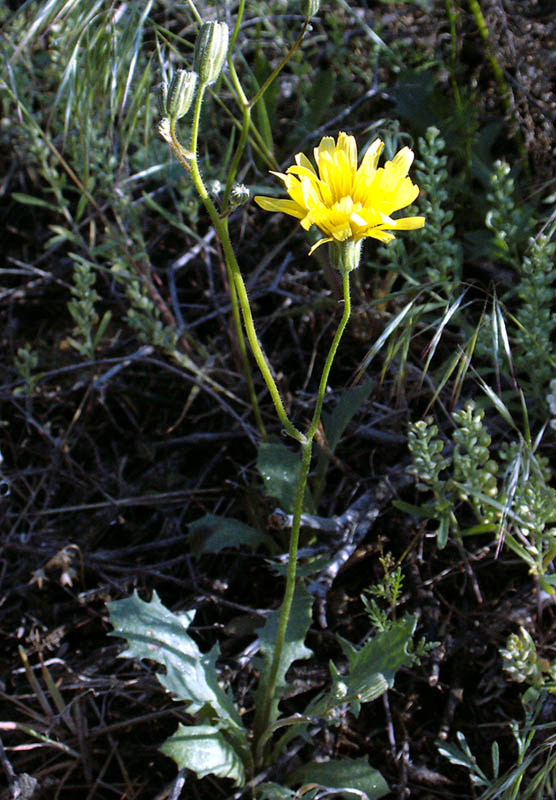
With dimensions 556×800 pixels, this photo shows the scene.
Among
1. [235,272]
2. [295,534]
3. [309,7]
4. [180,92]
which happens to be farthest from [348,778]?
[309,7]

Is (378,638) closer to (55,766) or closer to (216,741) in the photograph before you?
(216,741)

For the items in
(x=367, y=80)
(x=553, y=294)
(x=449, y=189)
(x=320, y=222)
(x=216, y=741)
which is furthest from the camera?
(x=367, y=80)

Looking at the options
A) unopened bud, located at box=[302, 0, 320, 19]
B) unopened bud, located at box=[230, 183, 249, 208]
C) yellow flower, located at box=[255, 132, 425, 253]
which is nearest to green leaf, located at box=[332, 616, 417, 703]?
yellow flower, located at box=[255, 132, 425, 253]

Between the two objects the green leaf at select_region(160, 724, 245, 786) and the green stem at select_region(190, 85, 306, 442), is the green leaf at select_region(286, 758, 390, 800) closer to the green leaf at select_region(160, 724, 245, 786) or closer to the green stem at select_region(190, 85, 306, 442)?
the green leaf at select_region(160, 724, 245, 786)

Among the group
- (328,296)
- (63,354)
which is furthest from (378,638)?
(63,354)

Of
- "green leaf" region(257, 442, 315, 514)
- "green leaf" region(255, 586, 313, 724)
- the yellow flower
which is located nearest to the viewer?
the yellow flower

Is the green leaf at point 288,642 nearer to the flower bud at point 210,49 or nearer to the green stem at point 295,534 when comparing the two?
the green stem at point 295,534

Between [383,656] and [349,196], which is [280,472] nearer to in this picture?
[383,656]
